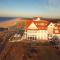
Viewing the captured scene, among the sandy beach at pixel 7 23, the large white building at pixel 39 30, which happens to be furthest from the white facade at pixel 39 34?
the sandy beach at pixel 7 23

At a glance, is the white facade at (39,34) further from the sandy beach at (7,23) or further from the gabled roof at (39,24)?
the sandy beach at (7,23)

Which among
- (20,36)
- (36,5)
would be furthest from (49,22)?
(20,36)

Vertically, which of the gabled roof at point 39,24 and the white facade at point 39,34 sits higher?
the gabled roof at point 39,24

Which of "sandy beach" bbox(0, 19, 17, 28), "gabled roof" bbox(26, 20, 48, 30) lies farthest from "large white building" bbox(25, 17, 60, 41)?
"sandy beach" bbox(0, 19, 17, 28)

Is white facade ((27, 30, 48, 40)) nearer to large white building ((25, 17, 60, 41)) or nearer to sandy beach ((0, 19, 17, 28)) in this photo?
large white building ((25, 17, 60, 41))

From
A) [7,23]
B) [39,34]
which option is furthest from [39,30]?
[7,23]

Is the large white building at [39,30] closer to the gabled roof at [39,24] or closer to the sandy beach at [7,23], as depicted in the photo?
the gabled roof at [39,24]

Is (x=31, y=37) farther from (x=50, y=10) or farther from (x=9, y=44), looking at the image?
(x=50, y=10)

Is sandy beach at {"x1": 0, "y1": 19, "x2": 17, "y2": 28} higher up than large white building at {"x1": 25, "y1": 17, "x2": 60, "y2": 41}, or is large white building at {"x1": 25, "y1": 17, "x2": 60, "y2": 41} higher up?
sandy beach at {"x1": 0, "y1": 19, "x2": 17, "y2": 28}

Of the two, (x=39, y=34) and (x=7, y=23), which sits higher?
(x=7, y=23)

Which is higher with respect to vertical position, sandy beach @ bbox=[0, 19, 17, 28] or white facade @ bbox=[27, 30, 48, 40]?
sandy beach @ bbox=[0, 19, 17, 28]

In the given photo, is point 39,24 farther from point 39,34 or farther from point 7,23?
point 7,23
